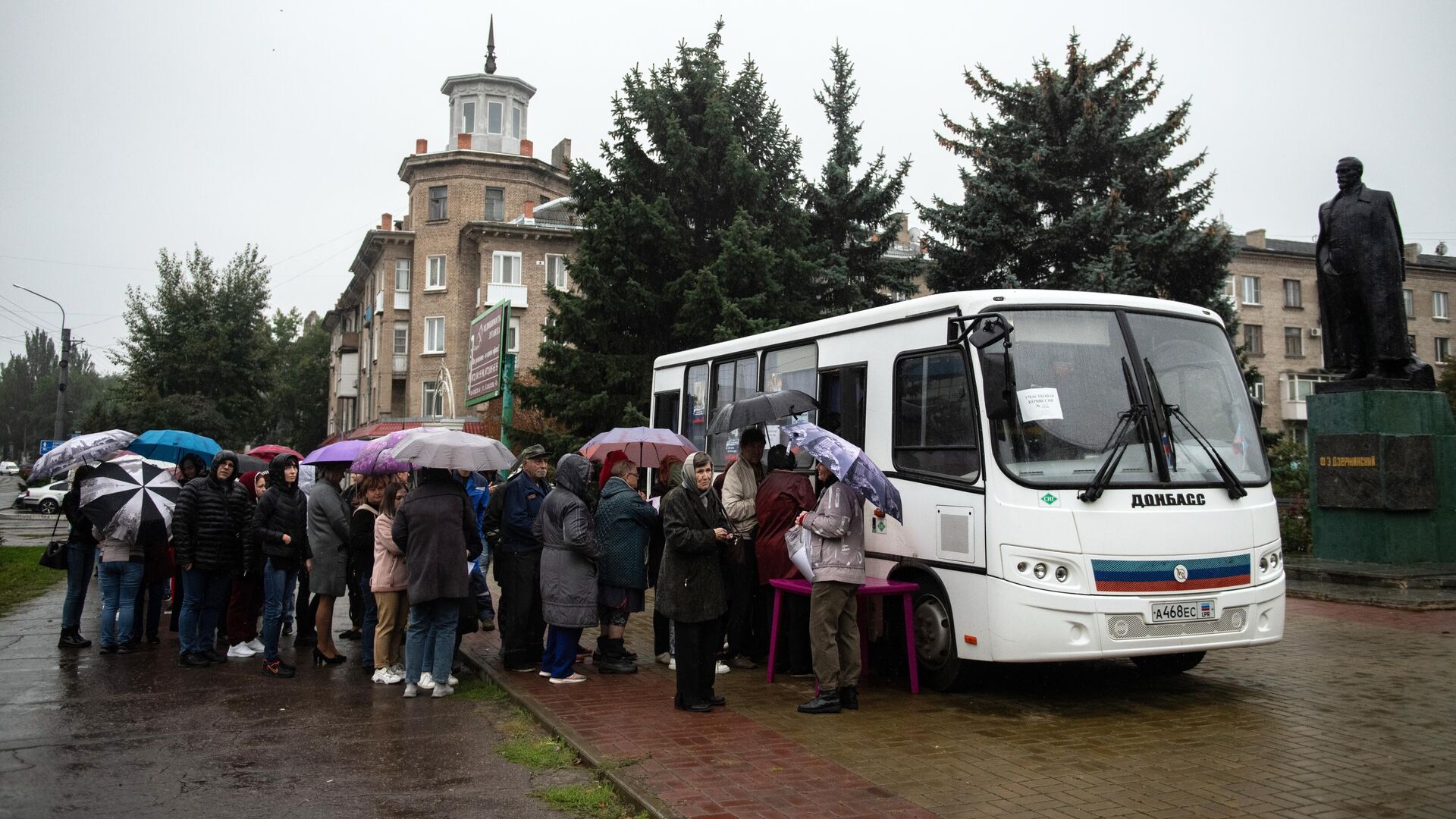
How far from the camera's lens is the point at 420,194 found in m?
52.3

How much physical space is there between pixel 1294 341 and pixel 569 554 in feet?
195

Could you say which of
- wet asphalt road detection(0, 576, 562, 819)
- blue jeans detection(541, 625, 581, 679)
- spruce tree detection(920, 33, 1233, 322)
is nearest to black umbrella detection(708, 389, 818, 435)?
blue jeans detection(541, 625, 581, 679)

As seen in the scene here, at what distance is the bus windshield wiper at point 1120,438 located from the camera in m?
7.67

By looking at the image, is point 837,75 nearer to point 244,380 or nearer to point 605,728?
point 605,728

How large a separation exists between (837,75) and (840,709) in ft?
74.9

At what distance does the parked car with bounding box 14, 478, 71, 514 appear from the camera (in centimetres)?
4309

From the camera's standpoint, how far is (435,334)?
52344 millimetres

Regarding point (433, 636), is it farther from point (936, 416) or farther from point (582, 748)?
point (936, 416)

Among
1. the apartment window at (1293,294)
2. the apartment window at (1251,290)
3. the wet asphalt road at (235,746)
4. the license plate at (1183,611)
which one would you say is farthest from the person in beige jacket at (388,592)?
the apartment window at (1293,294)

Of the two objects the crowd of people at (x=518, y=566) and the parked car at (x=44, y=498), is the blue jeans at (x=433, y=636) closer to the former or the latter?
the crowd of people at (x=518, y=566)

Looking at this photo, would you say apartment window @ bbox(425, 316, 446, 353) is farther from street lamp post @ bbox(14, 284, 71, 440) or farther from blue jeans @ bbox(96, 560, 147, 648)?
blue jeans @ bbox(96, 560, 147, 648)

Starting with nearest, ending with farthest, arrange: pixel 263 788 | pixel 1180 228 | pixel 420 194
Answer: pixel 263 788
pixel 1180 228
pixel 420 194

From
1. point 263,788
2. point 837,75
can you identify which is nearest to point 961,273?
point 837,75

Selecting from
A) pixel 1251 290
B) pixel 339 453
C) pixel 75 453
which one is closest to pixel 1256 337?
pixel 1251 290
